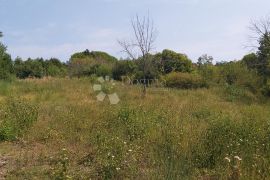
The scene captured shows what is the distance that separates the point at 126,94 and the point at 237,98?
247 inches

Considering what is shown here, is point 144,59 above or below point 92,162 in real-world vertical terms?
above

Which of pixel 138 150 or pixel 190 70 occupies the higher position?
pixel 190 70

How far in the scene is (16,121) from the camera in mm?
8422

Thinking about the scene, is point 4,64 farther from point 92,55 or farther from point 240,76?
point 92,55

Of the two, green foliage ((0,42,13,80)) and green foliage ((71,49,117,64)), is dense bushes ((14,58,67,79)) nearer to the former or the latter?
green foliage ((0,42,13,80))

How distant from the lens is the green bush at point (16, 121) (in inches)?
311

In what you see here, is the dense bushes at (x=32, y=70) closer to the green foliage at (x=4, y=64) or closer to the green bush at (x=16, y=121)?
the green foliage at (x=4, y=64)

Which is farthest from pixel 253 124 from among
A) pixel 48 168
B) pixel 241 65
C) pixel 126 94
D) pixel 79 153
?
pixel 241 65

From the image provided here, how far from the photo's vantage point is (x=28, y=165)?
5.85 m

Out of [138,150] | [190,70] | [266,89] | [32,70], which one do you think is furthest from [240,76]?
[32,70]

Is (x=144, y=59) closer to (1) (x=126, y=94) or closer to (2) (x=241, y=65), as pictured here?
(1) (x=126, y=94)

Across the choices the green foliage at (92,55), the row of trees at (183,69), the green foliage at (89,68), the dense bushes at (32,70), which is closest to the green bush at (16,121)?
the row of trees at (183,69)

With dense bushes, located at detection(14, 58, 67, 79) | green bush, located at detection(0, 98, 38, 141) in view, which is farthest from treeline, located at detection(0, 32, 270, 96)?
green bush, located at detection(0, 98, 38, 141)

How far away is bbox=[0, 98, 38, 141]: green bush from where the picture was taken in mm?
7902
